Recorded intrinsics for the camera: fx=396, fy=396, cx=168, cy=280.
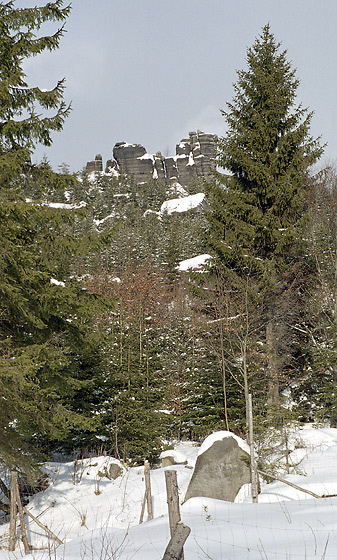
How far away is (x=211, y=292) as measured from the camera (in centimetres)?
1659

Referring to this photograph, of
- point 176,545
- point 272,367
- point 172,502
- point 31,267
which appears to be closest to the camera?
point 176,545

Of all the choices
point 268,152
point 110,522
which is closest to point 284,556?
point 110,522

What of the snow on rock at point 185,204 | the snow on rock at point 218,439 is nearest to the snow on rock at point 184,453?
the snow on rock at point 218,439

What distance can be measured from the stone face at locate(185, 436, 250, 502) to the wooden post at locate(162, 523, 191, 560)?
21.6 ft

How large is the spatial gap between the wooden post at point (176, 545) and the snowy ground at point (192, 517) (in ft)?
4.48

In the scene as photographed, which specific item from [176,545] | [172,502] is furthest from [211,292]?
[176,545]

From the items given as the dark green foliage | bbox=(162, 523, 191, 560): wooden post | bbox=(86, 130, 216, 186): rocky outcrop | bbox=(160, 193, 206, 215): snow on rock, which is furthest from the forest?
bbox=(86, 130, 216, 186): rocky outcrop

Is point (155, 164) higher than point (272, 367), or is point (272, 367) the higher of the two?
point (155, 164)

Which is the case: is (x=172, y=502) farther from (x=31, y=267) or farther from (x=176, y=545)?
(x=31, y=267)

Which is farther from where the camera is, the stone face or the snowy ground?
the stone face

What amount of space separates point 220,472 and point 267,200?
11.7 meters

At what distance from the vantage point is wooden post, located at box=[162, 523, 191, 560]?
2.72 metres

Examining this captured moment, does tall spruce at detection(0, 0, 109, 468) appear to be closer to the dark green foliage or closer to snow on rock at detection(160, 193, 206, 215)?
the dark green foliage

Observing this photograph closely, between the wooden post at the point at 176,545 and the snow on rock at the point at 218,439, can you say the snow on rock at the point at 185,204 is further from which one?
the wooden post at the point at 176,545
